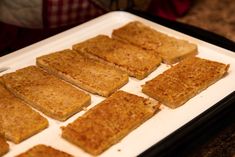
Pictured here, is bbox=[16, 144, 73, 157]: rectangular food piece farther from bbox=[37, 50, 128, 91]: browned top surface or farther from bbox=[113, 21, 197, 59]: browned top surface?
bbox=[113, 21, 197, 59]: browned top surface

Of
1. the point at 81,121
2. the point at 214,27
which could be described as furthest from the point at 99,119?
the point at 214,27

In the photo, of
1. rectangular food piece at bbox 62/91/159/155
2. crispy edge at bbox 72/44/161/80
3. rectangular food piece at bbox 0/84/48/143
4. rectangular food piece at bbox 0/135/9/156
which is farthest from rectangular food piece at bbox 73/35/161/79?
rectangular food piece at bbox 0/135/9/156

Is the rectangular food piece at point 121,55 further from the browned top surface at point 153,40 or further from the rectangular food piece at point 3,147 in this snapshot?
the rectangular food piece at point 3,147

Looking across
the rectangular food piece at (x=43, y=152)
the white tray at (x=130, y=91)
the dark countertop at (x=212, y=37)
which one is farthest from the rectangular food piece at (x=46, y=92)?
the dark countertop at (x=212, y=37)

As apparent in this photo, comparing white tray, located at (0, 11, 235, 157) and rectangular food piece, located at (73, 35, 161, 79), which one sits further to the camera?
rectangular food piece, located at (73, 35, 161, 79)

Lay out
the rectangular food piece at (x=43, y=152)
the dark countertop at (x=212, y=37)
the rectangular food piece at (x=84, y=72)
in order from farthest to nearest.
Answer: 1. the rectangular food piece at (x=84, y=72)
2. the dark countertop at (x=212, y=37)
3. the rectangular food piece at (x=43, y=152)

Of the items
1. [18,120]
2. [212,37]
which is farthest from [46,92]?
[212,37]
